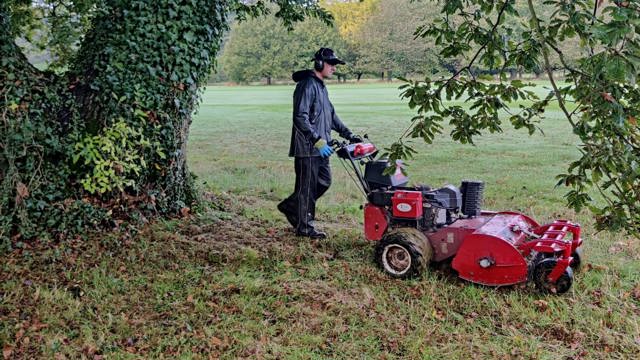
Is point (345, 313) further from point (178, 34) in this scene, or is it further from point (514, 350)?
point (178, 34)

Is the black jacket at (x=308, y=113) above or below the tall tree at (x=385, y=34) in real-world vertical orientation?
below

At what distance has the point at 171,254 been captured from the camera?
542 centimetres

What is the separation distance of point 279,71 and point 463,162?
140 ft

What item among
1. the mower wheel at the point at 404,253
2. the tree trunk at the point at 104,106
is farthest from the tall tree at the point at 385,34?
the mower wheel at the point at 404,253

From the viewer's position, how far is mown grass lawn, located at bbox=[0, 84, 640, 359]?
12.9 feet

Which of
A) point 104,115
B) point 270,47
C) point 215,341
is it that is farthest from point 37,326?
point 270,47

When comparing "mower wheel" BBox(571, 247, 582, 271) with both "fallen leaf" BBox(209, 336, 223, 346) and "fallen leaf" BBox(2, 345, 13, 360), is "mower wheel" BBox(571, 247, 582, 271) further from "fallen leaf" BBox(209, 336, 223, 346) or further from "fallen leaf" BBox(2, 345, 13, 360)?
"fallen leaf" BBox(2, 345, 13, 360)

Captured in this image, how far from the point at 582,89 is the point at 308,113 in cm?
338

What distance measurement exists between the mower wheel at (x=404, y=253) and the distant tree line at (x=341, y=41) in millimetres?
25476

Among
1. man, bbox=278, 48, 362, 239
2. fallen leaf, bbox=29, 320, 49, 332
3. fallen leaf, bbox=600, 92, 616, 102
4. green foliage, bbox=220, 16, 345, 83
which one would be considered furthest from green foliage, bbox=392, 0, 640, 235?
green foliage, bbox=220, 16, 345, 83

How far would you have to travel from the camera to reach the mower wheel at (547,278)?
4.58m

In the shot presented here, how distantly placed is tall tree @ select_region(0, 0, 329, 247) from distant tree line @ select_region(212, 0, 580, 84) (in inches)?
972

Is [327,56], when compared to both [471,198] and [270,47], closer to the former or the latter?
[471,198]

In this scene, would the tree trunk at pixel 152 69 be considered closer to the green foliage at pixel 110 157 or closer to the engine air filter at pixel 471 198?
the green foliage at pixel 110 157
